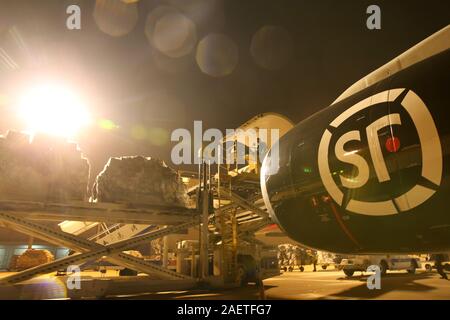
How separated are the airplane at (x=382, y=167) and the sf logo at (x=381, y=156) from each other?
14 mm

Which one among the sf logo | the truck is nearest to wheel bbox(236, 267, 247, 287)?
the truck

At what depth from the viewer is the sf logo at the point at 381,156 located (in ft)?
15.7

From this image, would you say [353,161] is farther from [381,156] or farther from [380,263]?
[380,263]

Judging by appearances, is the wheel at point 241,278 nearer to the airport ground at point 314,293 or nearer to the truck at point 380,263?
the airport ground at point 314,293

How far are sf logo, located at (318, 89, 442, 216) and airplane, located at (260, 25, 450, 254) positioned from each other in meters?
0.01

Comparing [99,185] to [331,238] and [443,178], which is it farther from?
[443,178]

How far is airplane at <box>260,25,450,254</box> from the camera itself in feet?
15.9

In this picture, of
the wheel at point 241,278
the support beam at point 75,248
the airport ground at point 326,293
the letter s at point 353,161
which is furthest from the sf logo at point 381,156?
the wheel at point 241,278

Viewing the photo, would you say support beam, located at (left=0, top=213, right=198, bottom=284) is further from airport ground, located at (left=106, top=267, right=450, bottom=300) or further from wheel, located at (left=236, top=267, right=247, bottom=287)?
wheel, located at (left=236, top=267, right=247, bottom=287)

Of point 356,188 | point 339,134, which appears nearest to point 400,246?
point 356,188

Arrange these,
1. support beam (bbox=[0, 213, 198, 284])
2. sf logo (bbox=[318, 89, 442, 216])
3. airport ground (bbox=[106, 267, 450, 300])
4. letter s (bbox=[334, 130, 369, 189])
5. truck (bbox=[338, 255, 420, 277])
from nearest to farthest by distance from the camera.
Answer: sf logo (bbox=[318, 89, 442, 216]), letter s (bbox=[334, 130, 369, 189]), airport ground (bbox=[106, 267, 450, 300]), support beam (bbox=[0, 213, 198, 284]), truck (bbox=[338, 255, 420, 277])

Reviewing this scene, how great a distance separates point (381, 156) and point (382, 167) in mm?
178

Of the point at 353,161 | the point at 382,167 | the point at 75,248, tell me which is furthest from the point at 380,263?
the point at 382,167

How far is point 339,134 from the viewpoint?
621 cm
